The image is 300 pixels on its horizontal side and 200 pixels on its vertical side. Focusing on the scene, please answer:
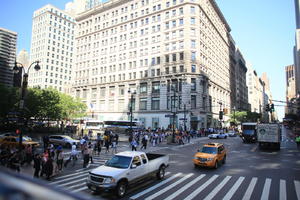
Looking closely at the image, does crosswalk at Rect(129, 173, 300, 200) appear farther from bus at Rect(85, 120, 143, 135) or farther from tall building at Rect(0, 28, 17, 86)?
tall building at Rect(0, 28, 17, 86)

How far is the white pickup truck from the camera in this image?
9664 millimetres

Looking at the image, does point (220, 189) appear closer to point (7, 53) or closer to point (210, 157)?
point (210, 157)

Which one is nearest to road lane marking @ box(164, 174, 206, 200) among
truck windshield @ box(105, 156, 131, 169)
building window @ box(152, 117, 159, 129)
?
truck windshield @ box(105, 156, 131, 169)

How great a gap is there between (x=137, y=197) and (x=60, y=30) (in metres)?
121

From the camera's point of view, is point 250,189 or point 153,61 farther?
point 153,61

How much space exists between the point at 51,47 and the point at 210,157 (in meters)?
111

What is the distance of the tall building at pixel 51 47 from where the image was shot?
10381cm

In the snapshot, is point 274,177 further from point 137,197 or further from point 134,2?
point 134,2

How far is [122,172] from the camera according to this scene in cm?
1018

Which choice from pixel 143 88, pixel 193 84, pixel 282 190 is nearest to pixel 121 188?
pixel 282 190

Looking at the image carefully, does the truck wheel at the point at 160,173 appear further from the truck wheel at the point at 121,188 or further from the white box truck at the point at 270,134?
the white box truck at the point at 270,134

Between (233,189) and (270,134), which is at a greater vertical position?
(270,134)

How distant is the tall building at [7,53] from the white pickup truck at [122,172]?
505 ft

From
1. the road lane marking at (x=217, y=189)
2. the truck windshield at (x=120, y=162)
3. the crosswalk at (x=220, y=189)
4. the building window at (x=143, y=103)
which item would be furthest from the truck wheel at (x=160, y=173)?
the building window at (x=143, y=103)
